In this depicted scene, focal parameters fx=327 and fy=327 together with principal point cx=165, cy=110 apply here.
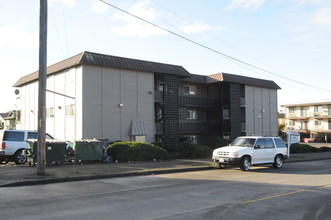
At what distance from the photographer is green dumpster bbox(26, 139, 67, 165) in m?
16.6

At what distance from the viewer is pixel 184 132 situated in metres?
31.8

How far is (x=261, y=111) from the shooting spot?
38.0 m

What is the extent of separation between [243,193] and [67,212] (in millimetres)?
5199

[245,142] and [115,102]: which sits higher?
[115,102]

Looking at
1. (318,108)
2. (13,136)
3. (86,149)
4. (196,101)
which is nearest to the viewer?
(13,136)

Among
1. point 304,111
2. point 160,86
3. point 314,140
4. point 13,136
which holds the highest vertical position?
point 160,86

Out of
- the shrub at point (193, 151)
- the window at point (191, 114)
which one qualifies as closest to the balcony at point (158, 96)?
the shrub at point (193, 151)

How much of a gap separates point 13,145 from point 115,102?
896 centimetres

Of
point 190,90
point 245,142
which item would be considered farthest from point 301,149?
point 245,142

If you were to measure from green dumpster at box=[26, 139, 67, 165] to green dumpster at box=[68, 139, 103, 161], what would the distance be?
2.88ft

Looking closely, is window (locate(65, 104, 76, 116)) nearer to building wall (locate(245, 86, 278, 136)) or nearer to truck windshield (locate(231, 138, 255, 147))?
truck windshield (locate(231, 138, 255, 147))

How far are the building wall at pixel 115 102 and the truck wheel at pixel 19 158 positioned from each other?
226 inches

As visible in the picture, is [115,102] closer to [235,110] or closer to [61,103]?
[61,103]

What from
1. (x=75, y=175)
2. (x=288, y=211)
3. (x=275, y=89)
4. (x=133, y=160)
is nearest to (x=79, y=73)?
(x=133, y=160)
